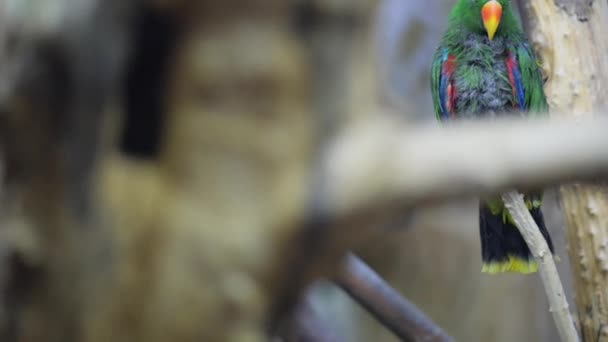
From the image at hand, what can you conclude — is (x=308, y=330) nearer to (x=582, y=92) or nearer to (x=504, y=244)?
(x=504, y=244)

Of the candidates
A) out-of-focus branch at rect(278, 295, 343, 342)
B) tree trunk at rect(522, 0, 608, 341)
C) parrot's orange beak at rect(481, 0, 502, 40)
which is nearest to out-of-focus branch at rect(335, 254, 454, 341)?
out-of-focus branch at rect(278, 295, 343, 342)

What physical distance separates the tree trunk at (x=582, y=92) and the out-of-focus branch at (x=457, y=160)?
44.1 inches

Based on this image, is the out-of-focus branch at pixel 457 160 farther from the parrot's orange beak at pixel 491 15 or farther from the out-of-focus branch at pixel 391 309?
the parrot's orange beak at pixel 491 15

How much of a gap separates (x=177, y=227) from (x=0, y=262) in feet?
0.72

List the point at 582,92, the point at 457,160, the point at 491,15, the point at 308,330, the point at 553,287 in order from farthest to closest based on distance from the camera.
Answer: the point at 491,15 < the point at 582,92 < the point at 308,330 < the point at 553,287 < the point at 457,160

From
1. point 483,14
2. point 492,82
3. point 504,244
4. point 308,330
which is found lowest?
point 308,330

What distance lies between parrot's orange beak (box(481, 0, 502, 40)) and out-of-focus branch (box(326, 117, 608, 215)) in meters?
1.26

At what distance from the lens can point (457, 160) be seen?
713mm

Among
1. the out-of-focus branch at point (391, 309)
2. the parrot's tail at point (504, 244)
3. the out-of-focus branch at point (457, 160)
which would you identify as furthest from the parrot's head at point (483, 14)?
the out-of-focus branch at point (457, 160)

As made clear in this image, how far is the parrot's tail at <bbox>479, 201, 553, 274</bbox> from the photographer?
1.81m

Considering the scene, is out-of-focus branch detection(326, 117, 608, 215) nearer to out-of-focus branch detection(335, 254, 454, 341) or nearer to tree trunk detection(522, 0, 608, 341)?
out-of-focus branch detection(335, 254, 454, 341)

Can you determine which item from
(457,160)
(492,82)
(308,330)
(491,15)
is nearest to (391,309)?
(308,330)

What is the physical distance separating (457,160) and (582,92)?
1.22 metres

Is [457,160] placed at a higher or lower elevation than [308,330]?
higher
